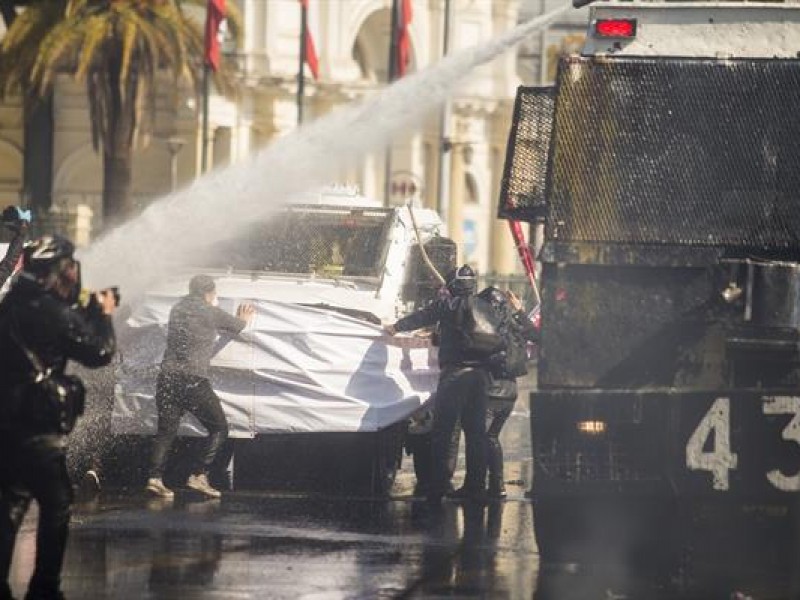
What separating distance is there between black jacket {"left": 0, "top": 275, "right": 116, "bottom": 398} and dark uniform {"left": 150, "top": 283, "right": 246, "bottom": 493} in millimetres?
4967

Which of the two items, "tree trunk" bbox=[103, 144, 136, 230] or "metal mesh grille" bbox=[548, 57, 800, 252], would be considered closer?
"metal mesh grille" bbox=[548, 57, 800, 252]

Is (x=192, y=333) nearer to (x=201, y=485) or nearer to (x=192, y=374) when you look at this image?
(x=192, y=374)

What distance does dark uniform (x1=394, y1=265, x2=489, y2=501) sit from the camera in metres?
17.8

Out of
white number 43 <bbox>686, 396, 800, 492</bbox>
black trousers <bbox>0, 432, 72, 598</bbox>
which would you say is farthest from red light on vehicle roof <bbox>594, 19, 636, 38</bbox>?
black trousers <bbox>0, 432, 72, 598</bbox>

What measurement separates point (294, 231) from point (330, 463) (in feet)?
7.06

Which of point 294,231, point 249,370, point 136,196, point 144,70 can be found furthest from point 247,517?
point 136,196

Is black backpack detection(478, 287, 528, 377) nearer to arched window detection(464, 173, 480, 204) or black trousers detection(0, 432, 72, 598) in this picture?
black trousers detection(0, 432, 72, 598)

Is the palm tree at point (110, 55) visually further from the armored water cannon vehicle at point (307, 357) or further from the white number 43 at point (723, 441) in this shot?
the white number 43 at point (723, 441)

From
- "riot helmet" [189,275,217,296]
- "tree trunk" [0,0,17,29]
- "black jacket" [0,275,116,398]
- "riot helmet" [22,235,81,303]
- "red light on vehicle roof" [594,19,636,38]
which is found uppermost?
"tree trunk" [0,0,17,29]

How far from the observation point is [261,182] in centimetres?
1992

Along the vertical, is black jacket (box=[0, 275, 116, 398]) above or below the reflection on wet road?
above

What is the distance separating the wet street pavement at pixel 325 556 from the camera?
42.9 ft

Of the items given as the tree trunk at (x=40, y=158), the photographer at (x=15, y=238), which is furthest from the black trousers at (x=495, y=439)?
the tree trunk at (x=40, y=158)

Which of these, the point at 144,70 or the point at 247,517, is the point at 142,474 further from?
the point at 144,70
